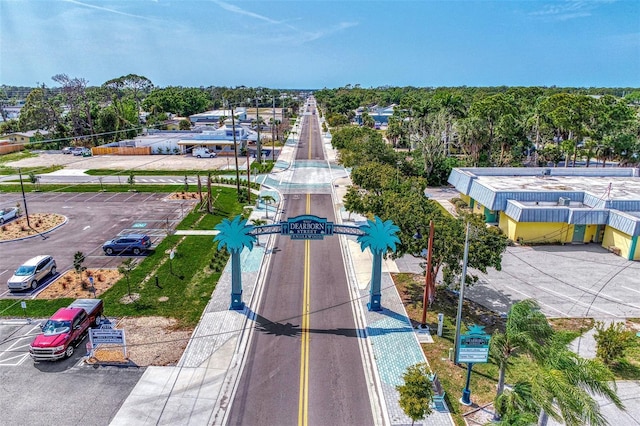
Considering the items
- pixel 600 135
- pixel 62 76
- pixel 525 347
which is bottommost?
pixel 525 347

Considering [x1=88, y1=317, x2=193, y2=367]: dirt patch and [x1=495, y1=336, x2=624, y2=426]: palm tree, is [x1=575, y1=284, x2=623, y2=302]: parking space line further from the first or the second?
[x1=88, y1=317, x2=193, y2=367]: dirt patch

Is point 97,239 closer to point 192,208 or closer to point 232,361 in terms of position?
point 192,208

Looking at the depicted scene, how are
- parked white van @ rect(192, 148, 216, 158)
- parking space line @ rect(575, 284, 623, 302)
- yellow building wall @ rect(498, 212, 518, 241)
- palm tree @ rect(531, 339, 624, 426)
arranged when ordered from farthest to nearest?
parked white van @ rect(192, 148, 216, 158)
yellow building wall @ rect(498, 212, 518, 241)
parking space line @ rect(575, 284, 623, 302)
palm tree @ rect(531, 339, 624, 426)

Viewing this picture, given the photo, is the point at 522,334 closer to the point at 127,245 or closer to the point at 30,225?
the point at 127,245

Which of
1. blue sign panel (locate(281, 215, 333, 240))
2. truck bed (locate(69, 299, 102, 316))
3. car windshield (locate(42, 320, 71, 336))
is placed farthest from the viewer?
blue sign panel (locate(281, 215, 333, 240))

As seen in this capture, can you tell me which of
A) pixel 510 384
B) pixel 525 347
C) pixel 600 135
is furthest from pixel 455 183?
pixel 525 347

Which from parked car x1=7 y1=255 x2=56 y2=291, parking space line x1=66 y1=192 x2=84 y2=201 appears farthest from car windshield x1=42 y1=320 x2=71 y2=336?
parking space line x1=66 y1=192 x2=84 y2=201

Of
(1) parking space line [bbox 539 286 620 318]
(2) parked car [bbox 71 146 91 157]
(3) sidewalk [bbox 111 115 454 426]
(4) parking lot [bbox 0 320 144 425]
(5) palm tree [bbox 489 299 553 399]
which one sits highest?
(5) palm tree [bbox 489 299 553 399]
